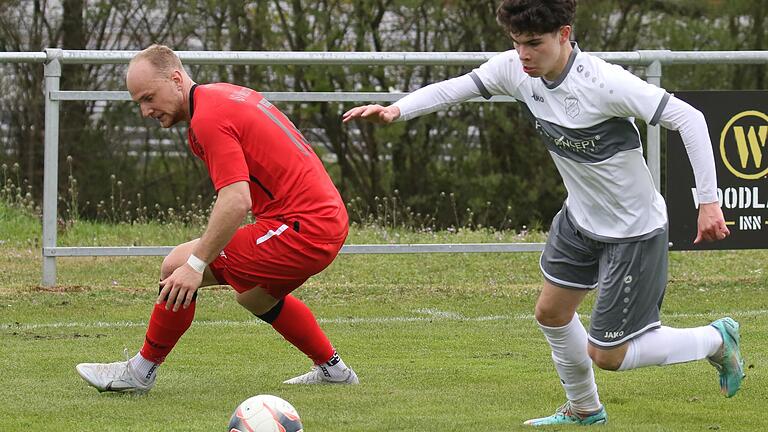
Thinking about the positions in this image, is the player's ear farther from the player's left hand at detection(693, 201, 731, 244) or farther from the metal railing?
the metal railing

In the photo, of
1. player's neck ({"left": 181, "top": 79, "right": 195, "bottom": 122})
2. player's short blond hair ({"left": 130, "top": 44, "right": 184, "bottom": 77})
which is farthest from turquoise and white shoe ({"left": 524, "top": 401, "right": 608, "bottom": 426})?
player's short blond hair ({"left": 130, "top": 44, "right": 184, "bottom": 77})

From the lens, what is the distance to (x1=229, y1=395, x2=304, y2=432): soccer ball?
15.5ft

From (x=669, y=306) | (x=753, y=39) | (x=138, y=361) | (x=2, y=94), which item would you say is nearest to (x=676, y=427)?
(x=138, y=361)

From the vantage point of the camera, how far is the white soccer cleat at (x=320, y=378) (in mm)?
6301

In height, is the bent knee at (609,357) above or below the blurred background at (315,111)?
above

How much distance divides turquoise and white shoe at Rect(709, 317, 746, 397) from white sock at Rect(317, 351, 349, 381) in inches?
70.2

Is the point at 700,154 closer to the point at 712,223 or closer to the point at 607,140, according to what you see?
the point at 712,223

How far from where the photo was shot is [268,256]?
18.7 feet

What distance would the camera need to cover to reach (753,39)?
66.5ft

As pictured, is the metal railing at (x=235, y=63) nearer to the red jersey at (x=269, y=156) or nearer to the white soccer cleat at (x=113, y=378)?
the white soccer cleat at (x=113, y=378)

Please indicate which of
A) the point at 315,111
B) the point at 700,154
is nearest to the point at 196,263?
the point at 700,154

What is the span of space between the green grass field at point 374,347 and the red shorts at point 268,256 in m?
0.55

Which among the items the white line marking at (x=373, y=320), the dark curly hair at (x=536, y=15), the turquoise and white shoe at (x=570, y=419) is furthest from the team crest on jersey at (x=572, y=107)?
the white line marking at (x=373, y=320)

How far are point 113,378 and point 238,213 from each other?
3.87 ft
